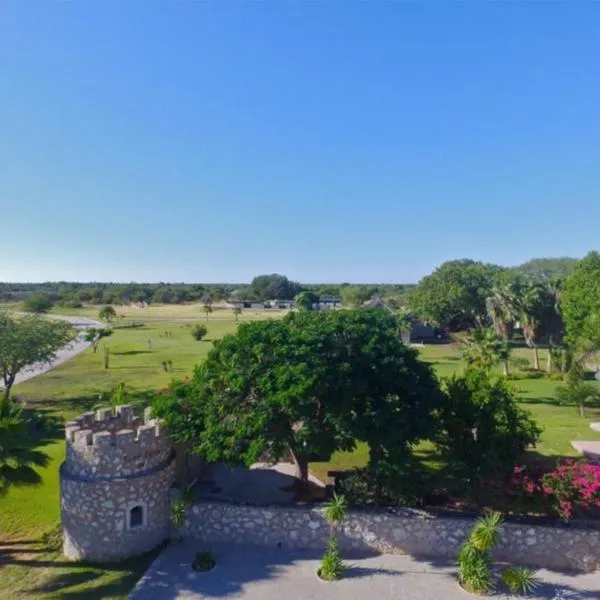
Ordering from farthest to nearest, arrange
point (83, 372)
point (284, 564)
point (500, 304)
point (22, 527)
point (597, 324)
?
point (500, 304)
point (83, 372)
point (597, 324)
point (22, 527)
point (284, 564)

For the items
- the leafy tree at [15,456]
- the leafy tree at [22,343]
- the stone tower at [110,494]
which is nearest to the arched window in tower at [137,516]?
the stone tower at [110,494]

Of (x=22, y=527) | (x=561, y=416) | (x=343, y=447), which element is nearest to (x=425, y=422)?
(x=343, y=447)

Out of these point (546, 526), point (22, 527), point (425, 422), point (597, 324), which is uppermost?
point (597, 324)

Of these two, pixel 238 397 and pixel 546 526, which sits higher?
pixel 238 397

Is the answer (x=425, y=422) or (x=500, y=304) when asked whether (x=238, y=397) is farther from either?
(x=500, y=304)

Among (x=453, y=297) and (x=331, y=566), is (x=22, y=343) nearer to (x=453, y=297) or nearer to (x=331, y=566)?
(x=331, y=566)

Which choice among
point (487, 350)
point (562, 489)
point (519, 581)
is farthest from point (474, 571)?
point (487, 350)

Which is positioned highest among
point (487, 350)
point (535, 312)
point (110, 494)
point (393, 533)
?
point (535, 312)
